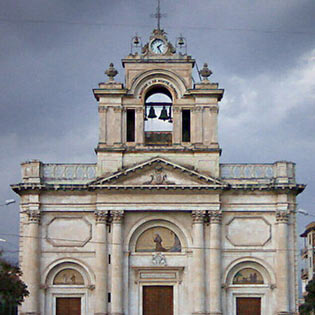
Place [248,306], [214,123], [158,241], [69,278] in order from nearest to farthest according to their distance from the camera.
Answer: [248,306]
[69,278]
[158,241]
[214,123]

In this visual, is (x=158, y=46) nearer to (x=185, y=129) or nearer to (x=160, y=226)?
(x=185, y=129)

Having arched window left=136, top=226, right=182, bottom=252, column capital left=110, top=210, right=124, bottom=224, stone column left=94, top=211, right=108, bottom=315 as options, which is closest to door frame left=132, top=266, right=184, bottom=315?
arched window left=136, top=226, right=182, bottom=252

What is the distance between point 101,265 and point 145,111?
31.0 ft

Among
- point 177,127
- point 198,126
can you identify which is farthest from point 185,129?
point 198,126

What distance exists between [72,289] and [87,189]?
5.66 meters

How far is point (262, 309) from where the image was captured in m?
47.1

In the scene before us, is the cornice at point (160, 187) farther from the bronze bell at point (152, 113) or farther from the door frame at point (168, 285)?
the door frame at point (168, 285)

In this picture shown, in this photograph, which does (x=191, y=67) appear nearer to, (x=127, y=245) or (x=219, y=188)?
(x=219, y=188)

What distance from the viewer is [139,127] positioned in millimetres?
48688

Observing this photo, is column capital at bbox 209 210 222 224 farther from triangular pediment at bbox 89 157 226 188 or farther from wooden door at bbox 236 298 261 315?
wooden door at bbox 236 298 261 315

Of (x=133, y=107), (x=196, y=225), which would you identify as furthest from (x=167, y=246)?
(x=133, y=107)

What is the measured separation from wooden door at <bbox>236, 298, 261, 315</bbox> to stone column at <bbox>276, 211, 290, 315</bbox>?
1.24 meters

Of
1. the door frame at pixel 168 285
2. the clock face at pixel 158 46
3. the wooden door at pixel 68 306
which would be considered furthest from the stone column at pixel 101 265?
the clock face at pixel 158 46

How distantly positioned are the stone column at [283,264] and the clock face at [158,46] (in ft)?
37.9
